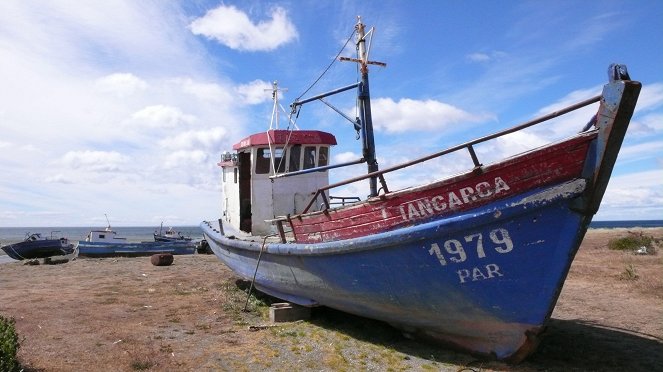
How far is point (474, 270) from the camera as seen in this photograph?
543 cm

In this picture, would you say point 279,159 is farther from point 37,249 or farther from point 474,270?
point 37,249

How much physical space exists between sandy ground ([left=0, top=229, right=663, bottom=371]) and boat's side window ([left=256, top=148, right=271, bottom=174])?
2809 millimetres

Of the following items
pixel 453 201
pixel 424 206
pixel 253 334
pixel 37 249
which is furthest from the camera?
pixel 37 249

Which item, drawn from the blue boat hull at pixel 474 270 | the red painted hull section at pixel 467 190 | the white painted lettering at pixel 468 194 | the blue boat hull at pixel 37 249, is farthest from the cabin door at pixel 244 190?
the blue boat hull at pixel 37 249

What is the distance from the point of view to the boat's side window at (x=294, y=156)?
34.5 ft

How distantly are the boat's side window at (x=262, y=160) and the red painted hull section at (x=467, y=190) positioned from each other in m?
4.30

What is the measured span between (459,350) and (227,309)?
4605mm

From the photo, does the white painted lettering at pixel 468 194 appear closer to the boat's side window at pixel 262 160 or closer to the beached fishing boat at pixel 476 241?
the beached fishing boat at pixel 476 241

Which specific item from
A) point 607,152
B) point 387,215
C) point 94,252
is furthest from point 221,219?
point 94,252

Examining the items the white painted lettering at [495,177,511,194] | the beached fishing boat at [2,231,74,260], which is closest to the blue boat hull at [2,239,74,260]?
the beached fishing boat at [2,231,74,260]

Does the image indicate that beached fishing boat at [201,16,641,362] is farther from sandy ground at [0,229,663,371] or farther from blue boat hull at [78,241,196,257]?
blue boat hull at [78,241,196,257]

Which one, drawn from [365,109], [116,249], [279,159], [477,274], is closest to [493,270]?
[477,274]

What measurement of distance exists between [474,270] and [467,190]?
3.04ft

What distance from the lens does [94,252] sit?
2283 cm
